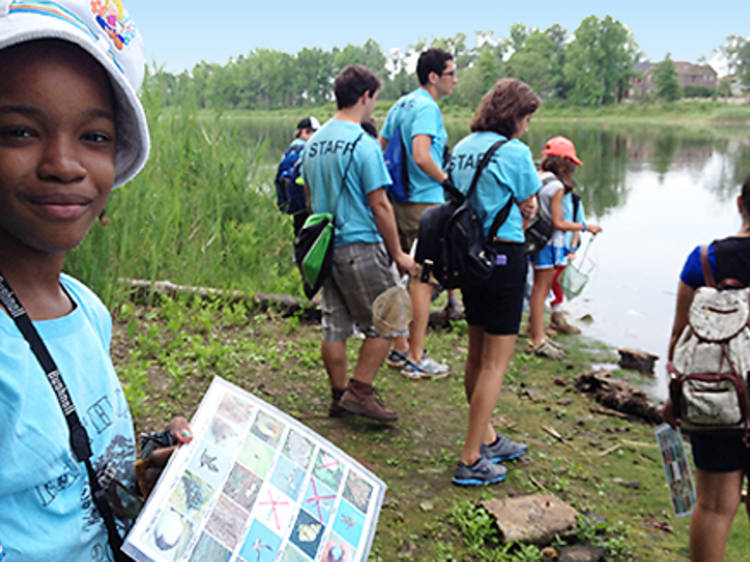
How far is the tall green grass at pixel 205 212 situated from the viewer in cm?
534

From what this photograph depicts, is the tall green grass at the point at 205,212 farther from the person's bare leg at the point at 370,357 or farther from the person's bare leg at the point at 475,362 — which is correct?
the person's bare leg at the point at 475,362

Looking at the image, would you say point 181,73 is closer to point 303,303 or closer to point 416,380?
point 303,303

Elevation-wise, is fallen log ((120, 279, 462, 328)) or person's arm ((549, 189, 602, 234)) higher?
person's arm ((549, 189, 602, 234))

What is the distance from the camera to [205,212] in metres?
6.38

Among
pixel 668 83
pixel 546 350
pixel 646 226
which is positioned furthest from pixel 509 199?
pixel 668 83

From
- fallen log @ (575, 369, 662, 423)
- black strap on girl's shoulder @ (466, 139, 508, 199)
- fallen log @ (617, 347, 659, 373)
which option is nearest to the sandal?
fallen log @ (617, 347, 659, 373)

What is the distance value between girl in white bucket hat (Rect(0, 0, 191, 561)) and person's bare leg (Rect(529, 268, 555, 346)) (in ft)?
16.8

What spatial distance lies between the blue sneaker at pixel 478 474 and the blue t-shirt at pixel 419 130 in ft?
7.03

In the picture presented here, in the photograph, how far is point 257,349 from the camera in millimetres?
5094

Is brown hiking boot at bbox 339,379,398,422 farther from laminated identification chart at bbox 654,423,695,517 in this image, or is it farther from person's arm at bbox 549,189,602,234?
person's arm at bbox 549,189,602,234

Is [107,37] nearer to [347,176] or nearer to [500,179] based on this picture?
[500,179]

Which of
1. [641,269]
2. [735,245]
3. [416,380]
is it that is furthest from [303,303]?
[641,269]

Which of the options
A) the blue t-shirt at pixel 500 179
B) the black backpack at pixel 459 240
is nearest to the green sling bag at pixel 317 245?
the black backpack at pixel 459 240

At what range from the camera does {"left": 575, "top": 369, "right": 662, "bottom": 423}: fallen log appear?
15.7 ft
